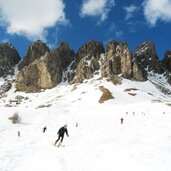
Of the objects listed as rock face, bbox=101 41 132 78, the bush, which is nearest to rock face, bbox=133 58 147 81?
rock face, bbox=101 41 132 78

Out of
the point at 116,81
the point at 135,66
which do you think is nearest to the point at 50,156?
the point at 116,81

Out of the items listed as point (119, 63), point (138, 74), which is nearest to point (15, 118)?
point (138, 74)

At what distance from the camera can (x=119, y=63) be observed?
179m

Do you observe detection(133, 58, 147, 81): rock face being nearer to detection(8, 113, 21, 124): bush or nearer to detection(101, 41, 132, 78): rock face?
detection(101, 41, 132, 78): rock face

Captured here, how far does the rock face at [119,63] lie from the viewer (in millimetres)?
172562

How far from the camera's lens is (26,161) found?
834 inches

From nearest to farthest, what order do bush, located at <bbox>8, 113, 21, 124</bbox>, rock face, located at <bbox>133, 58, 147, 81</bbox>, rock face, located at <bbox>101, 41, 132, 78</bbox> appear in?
bush, located at <bbox>8, 113, 21, 124</bbox>, rock face, located at <bbox>133, 58, 147, 81</bbox>, rock face, located at <bbox>101, 41, 132, 78</bbox>

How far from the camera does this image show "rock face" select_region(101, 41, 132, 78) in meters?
173

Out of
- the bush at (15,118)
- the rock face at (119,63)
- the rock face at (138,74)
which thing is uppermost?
the rock face at (119,63)

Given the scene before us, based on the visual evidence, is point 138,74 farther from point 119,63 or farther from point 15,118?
point 15,118

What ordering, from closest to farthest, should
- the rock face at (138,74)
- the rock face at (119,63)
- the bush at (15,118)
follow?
the bush at (15,118) → the rock face at (138,74) → the rock face at (119,63)

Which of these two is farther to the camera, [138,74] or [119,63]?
[119,63]

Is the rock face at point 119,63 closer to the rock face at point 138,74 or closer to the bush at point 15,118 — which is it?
the rock face at point 138,74

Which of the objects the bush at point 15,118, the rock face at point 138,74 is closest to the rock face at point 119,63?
Answer: the rock face at point 138,74
